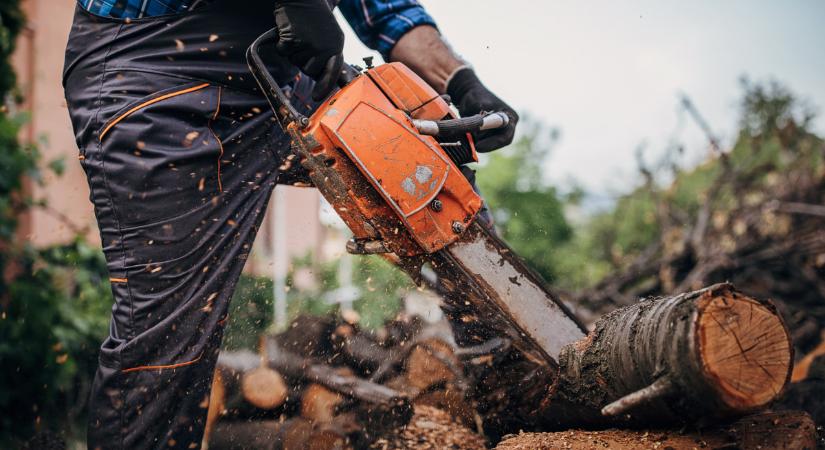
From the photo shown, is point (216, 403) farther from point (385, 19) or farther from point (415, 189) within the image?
point (385, 19)

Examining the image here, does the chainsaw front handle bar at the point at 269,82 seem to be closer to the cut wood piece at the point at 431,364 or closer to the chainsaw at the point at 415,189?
the chainsaw at the point at 415,189

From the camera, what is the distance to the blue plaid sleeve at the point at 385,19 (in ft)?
6.86

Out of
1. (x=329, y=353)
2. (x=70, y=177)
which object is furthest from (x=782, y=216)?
(x=70, y=177)

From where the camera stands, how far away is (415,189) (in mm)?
1595

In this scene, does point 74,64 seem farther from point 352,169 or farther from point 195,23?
point 352,169

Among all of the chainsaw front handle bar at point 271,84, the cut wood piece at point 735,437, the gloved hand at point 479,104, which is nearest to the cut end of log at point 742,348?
the cut wood piece at point 735,437

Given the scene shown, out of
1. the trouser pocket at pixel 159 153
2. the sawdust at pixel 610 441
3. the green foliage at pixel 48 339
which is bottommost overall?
the green foliage at pixel 48 339

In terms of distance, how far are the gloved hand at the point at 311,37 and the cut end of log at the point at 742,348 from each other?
1.13 m

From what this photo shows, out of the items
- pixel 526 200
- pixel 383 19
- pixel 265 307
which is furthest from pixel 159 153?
pixel 526 200

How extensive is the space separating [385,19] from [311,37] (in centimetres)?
63

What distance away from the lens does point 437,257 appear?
1.73 m

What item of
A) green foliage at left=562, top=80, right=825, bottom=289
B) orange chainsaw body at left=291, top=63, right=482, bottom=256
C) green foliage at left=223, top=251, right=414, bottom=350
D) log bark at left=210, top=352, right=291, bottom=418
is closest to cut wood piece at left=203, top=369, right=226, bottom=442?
log bark at left=210, top=352, right=291, bottom=418

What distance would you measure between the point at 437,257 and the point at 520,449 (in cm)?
58

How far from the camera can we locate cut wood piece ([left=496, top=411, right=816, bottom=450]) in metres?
1.30
